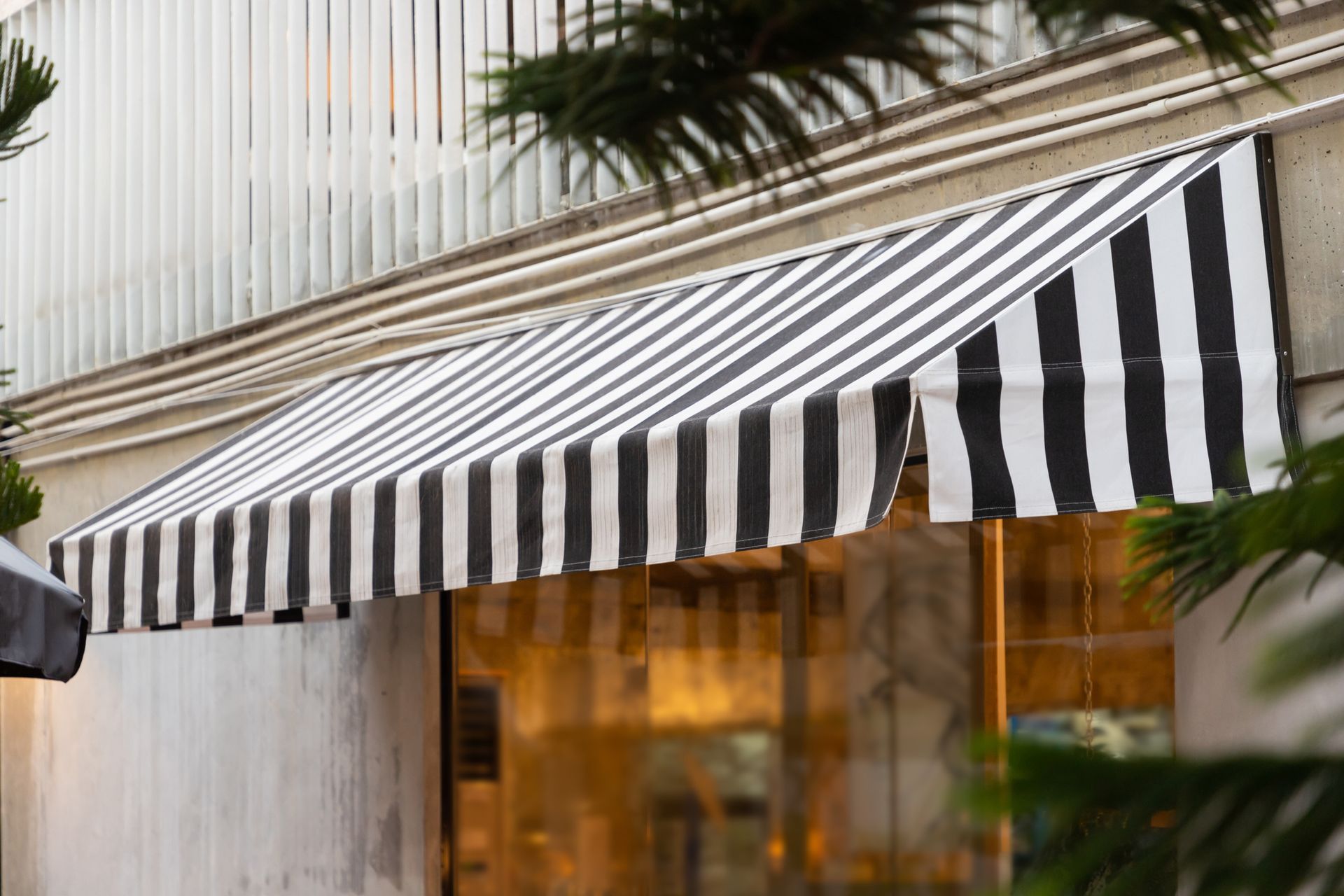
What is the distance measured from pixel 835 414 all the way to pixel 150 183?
24.2ft

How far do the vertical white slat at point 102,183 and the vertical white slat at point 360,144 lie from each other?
283 cm

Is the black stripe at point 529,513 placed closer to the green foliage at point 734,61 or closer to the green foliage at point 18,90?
the green foliage at point 18,90

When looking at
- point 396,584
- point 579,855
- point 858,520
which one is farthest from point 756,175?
point 579,855

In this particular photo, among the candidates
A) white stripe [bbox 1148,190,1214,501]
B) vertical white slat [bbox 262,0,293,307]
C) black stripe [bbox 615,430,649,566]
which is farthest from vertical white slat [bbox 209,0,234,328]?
white stripe [bbox 1148,190,1214,501]

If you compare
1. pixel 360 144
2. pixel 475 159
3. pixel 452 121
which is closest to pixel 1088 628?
pixel 475 159

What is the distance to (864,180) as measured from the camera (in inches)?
230

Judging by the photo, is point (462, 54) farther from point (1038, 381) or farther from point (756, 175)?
point (756, 175)

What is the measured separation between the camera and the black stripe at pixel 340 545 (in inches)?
220

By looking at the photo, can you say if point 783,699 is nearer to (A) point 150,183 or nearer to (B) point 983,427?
(B) point 983,427

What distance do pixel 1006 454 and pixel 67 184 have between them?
887 centimetres

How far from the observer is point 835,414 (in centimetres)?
405

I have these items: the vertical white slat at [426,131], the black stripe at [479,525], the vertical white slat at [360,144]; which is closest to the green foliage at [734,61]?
the black stripe at [479,525]

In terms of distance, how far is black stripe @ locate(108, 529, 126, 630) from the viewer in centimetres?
655

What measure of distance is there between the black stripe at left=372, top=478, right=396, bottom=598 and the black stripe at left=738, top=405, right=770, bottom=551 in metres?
1.58
